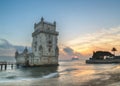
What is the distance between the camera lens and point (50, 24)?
314 ft

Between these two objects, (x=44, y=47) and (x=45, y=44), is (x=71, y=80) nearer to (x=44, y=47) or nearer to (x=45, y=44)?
(x=44, y=47)

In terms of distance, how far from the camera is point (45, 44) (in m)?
89.9

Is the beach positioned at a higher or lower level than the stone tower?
lower

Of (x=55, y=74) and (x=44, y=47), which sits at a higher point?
(x=44, y=47)

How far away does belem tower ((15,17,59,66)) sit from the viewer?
89.1m

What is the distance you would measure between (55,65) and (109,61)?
156 ft

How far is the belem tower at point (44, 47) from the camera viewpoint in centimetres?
8912

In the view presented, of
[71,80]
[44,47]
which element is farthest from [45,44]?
[71,80]

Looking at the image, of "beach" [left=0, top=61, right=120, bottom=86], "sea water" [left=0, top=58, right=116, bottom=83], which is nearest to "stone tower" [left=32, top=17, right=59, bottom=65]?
"sea water" [left=0, top=58, right=116, bottom=83]

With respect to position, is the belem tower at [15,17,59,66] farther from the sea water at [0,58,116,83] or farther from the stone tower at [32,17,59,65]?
the sea water at [0,58,116,83]

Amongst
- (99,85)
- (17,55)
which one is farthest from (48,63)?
(99,85)

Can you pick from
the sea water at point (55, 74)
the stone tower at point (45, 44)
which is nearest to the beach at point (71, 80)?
the sea water at point (55, 74)

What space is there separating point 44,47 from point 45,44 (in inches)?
68.2

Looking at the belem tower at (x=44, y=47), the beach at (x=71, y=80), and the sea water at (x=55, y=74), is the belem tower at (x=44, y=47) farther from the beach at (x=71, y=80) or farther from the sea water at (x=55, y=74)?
the beach at (x=71, y=80)
